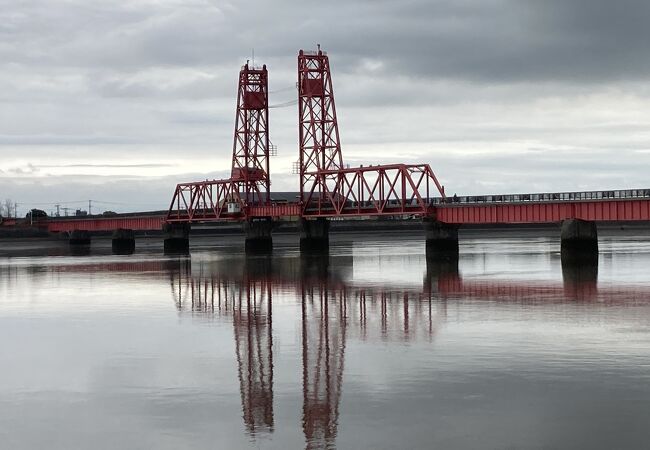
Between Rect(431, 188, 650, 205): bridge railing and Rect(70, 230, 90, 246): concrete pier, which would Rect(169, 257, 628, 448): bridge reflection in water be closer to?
Rect(431, 188, 650, 205): bridge railing

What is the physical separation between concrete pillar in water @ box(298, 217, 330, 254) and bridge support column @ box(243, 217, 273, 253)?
687cm

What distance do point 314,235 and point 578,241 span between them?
1571 inches

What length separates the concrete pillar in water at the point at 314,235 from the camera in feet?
359

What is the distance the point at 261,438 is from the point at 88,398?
18.0 feet

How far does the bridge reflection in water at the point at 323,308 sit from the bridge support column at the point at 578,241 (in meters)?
10.2

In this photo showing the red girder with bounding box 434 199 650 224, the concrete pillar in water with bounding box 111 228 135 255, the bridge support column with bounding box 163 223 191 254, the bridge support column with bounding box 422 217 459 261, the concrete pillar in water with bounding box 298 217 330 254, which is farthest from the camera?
the concrete pillar in water with bounding box 111 228 135 255

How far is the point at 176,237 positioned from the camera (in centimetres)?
13425

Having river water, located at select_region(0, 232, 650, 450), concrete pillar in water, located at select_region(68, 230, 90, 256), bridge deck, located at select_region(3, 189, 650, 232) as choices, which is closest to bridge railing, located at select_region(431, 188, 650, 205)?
bridge deck, located at select_region(3, 189, 650, 232)

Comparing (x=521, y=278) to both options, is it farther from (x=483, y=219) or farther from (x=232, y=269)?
(x=483, y=219)

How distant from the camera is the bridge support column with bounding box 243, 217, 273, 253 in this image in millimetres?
117688

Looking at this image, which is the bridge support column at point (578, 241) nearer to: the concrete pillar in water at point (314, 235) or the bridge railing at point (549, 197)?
the bridge railing at point (549, 197)

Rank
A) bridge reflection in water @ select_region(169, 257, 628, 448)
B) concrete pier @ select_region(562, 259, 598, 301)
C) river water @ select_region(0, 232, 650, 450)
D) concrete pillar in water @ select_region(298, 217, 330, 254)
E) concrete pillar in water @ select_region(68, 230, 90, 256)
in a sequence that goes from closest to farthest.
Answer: river water @ select_region(0, 232, 650, 450) < bridge reflection in water @ select_region(169, 257, 628, 448) < concrete pier @ select_region(562, 259, 598, 301) < concrete pillar in water @ select_region(298, 217, 330, 254) < concrete pillar in water @ select_region(68, 230, 90, 256)

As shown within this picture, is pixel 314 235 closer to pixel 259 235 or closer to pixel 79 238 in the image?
pixel 259 235

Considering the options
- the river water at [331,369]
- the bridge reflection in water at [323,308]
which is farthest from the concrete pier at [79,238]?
the river water at [331,369]
